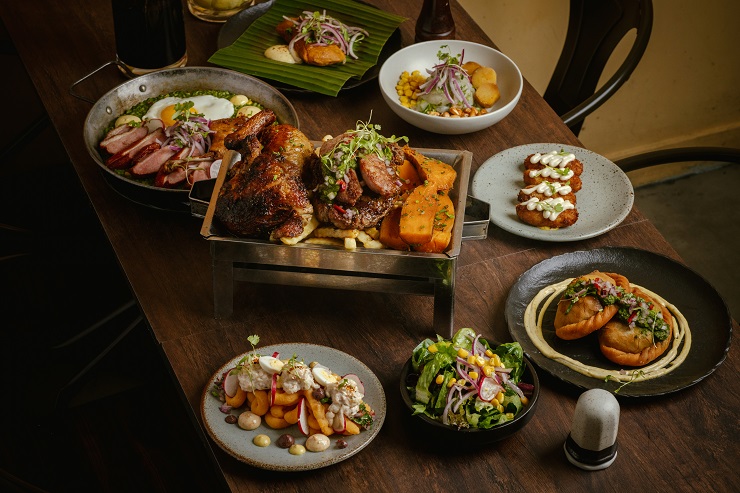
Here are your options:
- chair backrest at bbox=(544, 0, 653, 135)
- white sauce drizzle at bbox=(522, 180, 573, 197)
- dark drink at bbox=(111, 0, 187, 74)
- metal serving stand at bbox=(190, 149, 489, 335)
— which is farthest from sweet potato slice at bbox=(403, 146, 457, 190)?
dark drink at bbox=(111, 0, 187, 74)

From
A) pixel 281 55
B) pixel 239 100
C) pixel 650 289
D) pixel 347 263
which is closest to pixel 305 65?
pixel 281 55

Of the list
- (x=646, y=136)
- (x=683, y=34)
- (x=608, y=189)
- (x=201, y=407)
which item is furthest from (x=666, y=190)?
(x=201, y=407)

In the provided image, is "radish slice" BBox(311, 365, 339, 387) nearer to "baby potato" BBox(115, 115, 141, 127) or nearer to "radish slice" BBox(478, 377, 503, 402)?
"radish slice" BBox(478, 377, 503, 402)

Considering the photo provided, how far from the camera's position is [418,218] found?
2029 mm

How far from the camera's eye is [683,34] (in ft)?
14.2

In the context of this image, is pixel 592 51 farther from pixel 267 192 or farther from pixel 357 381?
pixel 357 381

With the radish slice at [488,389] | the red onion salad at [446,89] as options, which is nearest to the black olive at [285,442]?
the radish slice at [488,389]

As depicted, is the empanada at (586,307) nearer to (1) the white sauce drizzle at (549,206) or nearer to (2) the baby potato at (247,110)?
(1) the white sauce drizzle at (549,206)

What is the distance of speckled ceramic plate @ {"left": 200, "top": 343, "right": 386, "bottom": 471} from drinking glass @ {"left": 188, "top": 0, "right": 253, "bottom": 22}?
5.62ft

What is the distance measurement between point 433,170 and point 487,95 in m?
0.73

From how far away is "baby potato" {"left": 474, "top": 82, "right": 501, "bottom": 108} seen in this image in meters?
2.82

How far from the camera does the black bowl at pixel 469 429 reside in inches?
71.2

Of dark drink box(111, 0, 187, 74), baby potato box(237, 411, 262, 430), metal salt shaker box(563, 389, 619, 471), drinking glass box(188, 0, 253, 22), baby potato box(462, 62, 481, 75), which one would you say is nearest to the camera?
metal salt shaker box(563, 389, 619, 471)

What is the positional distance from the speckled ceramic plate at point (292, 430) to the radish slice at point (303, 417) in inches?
0.8
